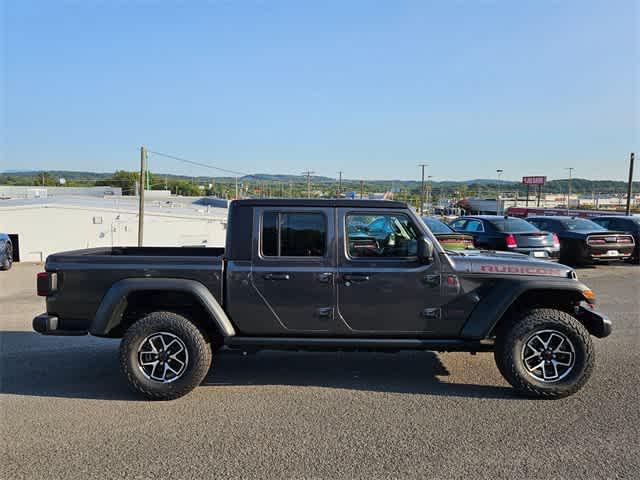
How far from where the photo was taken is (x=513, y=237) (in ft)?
44.4

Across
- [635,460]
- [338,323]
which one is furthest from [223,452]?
Answer: [635,460]

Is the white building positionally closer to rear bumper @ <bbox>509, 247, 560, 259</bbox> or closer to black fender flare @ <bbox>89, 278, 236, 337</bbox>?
rear bumper @ <bbox>509, 247, 560, 259</bbox>

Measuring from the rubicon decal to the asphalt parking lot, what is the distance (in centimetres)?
115

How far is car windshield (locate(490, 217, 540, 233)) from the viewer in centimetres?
1398

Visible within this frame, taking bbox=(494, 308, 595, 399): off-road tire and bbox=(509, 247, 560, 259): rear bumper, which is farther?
bbox=(509, 247, 560, 259): rear bumper

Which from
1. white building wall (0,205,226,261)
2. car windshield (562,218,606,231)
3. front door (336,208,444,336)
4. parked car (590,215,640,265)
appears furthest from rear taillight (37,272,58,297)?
parked car (590,215,640,265)

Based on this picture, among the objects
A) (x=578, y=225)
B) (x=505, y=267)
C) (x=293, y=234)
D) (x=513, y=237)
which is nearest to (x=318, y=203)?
(x=293, y=234)

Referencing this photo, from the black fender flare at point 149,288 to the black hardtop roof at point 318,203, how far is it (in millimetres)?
932

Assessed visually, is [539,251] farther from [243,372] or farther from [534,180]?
[534,180]

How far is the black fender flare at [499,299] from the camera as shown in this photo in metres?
4.86

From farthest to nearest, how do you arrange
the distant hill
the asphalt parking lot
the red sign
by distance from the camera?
the red sign, the distant hill, the asphalt parking lot

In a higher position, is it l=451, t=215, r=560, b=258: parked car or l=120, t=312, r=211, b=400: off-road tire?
l=451, t=215, r=560, b=258: parked car

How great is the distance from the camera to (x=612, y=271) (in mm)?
14578

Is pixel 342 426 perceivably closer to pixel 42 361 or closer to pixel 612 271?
pixel 42 361
